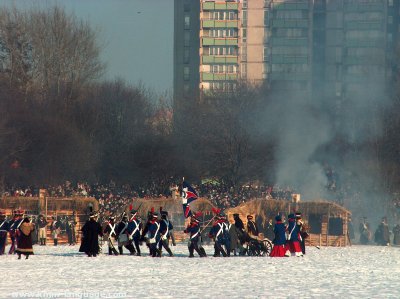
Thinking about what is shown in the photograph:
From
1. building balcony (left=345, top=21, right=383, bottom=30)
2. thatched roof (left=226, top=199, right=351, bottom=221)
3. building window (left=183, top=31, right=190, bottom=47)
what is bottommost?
thatched roof (left=226, top=199, right=351, bottom=221)

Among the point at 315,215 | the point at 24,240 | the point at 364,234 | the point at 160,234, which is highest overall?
the point at 315,215

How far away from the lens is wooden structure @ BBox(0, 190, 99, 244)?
50.7 meters

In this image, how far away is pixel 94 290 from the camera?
24359mm

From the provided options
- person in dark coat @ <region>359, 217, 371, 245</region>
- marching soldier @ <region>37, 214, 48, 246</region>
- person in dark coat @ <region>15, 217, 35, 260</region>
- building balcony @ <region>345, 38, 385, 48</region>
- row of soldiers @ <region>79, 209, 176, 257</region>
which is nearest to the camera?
person in dark coat @ <region>15, 217, 35, 260</region>

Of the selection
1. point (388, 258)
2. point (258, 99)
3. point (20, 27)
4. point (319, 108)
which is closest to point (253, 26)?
point (319, 108)

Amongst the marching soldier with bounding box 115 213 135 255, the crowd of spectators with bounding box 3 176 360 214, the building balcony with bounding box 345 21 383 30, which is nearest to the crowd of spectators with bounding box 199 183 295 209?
the crowd of spectators with bounding box 3 176 360 214

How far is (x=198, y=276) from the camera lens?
28.7m

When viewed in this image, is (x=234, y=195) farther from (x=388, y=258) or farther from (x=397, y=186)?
(x=388, y=258)

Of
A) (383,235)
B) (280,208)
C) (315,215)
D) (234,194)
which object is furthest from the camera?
(234,194)

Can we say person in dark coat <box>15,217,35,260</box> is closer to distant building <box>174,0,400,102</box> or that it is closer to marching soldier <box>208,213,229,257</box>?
marching soldier <box>208,213,229,257</box>

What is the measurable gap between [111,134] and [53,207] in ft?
159

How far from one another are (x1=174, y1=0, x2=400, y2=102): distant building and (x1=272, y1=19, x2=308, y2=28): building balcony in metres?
0.15

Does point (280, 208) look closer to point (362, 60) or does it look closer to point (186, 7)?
point (362, 60)

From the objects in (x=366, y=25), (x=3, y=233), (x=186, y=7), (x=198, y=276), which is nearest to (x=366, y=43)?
(x=366, y=25)
